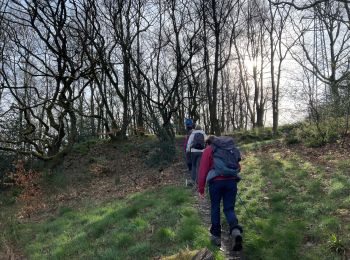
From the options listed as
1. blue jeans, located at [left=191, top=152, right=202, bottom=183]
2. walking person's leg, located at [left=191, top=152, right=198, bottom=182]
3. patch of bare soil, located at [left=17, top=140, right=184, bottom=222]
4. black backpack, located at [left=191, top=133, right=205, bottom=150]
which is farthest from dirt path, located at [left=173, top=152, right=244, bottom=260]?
patch of bare soil, located at [left=17, top=140, right=184, bottom=222]

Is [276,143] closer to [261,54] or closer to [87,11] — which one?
[87,11]

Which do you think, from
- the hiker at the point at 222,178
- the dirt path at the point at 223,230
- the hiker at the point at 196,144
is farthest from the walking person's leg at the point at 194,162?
the hiker at the point at 222,178

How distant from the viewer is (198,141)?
12.3 meters

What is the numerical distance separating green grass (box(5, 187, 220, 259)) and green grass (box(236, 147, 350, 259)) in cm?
109

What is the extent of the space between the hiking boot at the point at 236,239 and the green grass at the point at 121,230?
0.36 m

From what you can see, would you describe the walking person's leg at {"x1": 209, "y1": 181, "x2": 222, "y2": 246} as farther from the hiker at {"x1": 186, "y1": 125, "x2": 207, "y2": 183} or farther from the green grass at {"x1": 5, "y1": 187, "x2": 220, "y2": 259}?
the hiker at {"x1": 186, "y1": 125, "x2": 207, "y2": 183}

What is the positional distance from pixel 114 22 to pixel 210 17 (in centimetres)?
547

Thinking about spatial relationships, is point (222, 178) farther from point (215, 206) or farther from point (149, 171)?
point (149, 171)

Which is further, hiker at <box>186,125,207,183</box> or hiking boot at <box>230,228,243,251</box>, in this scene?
hiker at <box>186,125,207,183</box>

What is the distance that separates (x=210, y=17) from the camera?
23000mm

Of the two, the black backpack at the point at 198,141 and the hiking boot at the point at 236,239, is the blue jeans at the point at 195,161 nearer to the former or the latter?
the black backpack at the point at 198,141

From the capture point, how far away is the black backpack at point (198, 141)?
40.1 ft

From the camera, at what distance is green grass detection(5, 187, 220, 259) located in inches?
319

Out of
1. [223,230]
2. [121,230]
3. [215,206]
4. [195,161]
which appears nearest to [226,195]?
[215,206]
